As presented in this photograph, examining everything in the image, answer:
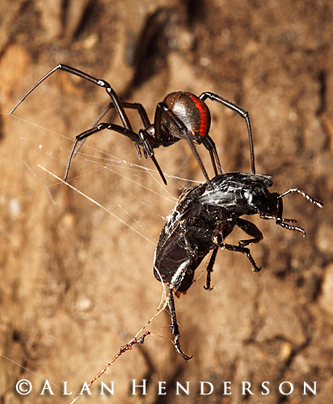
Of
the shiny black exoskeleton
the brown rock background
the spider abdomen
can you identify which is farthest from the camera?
the brown rock background

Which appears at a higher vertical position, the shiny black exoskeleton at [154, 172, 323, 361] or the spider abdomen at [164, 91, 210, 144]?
the spider abdomen at [164, 91, 210, 144]

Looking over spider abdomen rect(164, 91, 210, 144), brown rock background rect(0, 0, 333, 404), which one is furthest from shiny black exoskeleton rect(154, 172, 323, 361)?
brown rock background rect(0, 0, 333, 404)

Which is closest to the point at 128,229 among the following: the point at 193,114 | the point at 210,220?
the point at 193,114

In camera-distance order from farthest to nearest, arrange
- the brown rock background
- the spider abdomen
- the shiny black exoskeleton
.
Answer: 1. the brown rock background
2. the spider abdomen
3. the shiny black exoskeleton

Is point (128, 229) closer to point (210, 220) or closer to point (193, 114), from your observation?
point (193, 114)

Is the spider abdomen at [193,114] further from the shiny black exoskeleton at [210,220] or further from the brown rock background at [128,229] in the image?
the brown rock background at [128,229]

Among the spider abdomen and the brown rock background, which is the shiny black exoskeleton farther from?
the brown rock background
